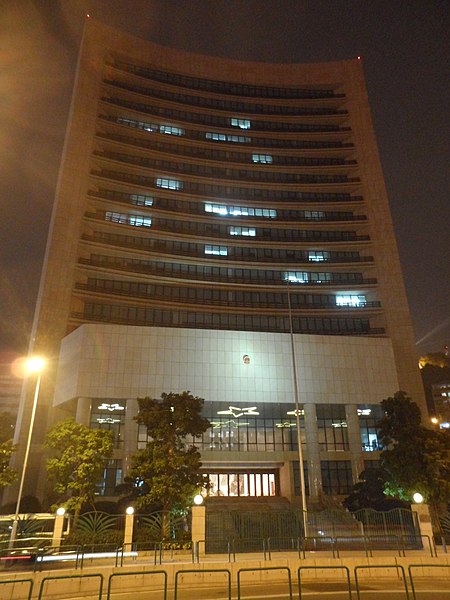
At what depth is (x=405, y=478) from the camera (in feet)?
116

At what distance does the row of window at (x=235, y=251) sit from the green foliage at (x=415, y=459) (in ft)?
116

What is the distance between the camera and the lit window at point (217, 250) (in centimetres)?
7188

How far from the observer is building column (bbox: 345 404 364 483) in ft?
167

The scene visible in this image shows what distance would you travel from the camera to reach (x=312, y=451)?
167 ft

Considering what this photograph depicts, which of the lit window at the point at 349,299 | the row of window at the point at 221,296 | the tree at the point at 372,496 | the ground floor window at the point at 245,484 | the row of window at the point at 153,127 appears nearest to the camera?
the tree at the point at 372,496

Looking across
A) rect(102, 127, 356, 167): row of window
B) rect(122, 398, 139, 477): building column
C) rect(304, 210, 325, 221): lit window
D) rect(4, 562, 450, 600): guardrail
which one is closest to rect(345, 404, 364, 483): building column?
rect(122, 398, 139, 477): building column

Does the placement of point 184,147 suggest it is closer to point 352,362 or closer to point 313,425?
point 352,362

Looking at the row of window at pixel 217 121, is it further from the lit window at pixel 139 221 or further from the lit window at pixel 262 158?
the lit window at pixel 139 221

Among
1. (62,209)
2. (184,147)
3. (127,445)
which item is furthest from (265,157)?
(127,445)

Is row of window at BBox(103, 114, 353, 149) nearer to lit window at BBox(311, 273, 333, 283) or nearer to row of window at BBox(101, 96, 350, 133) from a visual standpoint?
row of window at BBox(101, 96, 350, 133)

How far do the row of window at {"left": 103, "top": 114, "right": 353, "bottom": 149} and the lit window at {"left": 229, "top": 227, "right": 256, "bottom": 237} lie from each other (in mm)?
16475

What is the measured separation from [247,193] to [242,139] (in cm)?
1215

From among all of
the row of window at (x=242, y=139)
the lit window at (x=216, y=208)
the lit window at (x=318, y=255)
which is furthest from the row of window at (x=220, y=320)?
the row of window at (x=242, y=139)

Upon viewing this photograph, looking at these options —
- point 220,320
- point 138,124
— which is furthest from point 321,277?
point 138,124
